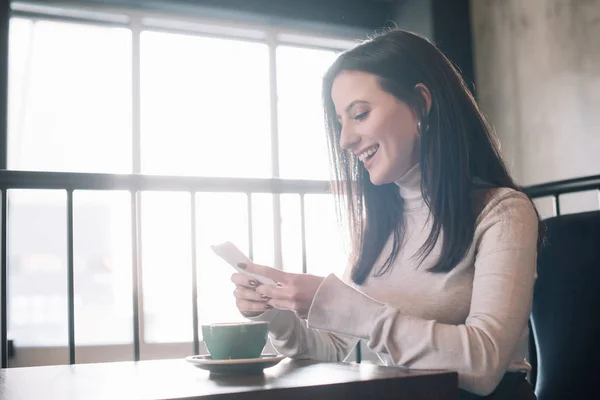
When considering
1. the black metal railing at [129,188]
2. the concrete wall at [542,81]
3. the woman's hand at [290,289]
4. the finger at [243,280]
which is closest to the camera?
the woman's hand at [290,289]

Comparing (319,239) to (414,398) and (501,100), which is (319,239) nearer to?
(501,100)

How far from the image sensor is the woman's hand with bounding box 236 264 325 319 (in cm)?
110

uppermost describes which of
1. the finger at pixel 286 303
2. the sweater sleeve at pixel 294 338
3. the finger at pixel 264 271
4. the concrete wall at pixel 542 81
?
the concrete wall at pixel 542 81

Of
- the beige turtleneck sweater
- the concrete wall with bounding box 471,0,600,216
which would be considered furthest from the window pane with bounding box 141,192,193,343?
the beige turtleneck sweater

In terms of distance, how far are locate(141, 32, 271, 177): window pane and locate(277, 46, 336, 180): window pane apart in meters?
0.15

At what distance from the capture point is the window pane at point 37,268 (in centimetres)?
452

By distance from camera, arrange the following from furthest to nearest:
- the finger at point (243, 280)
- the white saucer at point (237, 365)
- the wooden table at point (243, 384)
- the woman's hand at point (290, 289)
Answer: the finger at point (243, 280) → the woman's hand at point (290, 289) → the white saucer at point (237, 365) → the wooden table at point (243, 384)

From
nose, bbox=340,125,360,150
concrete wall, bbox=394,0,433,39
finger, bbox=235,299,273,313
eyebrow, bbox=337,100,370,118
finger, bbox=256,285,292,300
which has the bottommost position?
finger, bbox=235,299,273,313

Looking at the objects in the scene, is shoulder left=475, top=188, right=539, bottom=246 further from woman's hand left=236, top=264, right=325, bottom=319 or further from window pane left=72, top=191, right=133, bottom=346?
window pane left=72, top=191, right=133, bottom=346

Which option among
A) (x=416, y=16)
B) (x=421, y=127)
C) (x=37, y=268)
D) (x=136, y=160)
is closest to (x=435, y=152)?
(x=421, y=127)

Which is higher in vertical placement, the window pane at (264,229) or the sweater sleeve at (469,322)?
the window pane at (264,229)

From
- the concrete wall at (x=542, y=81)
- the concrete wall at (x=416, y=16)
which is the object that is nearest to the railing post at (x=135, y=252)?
the concrete wall at (x=542, y=81)

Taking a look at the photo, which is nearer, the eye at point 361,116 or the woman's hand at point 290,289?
the woman's hand at point 290,289

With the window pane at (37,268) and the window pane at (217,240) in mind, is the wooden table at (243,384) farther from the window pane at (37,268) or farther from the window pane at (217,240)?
the window pane at (37,268)
